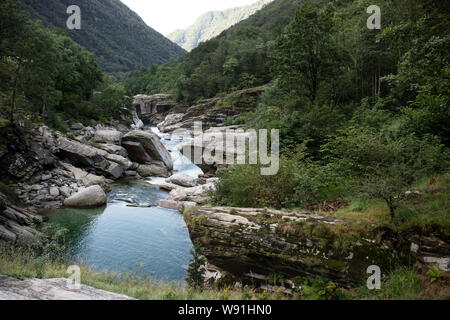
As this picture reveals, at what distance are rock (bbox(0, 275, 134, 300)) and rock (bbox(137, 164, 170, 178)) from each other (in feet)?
71.3

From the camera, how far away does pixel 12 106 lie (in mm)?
19016

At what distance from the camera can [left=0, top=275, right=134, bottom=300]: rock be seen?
456cm

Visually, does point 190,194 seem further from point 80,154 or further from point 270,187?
point 80,154

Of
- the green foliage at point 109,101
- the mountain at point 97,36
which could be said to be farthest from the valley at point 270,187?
the mountain at point 97,36

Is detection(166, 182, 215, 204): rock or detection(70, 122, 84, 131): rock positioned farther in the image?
detection(70, 122, 84, 131): rock

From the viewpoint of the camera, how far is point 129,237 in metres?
13.2

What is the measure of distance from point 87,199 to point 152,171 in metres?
10.6

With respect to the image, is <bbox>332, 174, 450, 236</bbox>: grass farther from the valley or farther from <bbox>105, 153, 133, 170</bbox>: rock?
<bbox>105, 153, 133, 170</bbox>: rock

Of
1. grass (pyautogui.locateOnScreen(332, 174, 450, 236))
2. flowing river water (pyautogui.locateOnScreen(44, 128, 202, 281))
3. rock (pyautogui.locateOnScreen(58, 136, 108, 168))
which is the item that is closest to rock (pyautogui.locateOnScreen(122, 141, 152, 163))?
rock (pyautogui.locateOnScreen(58, 136, 108, 168))

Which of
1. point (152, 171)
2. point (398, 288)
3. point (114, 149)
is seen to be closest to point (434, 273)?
point (398, 288)
